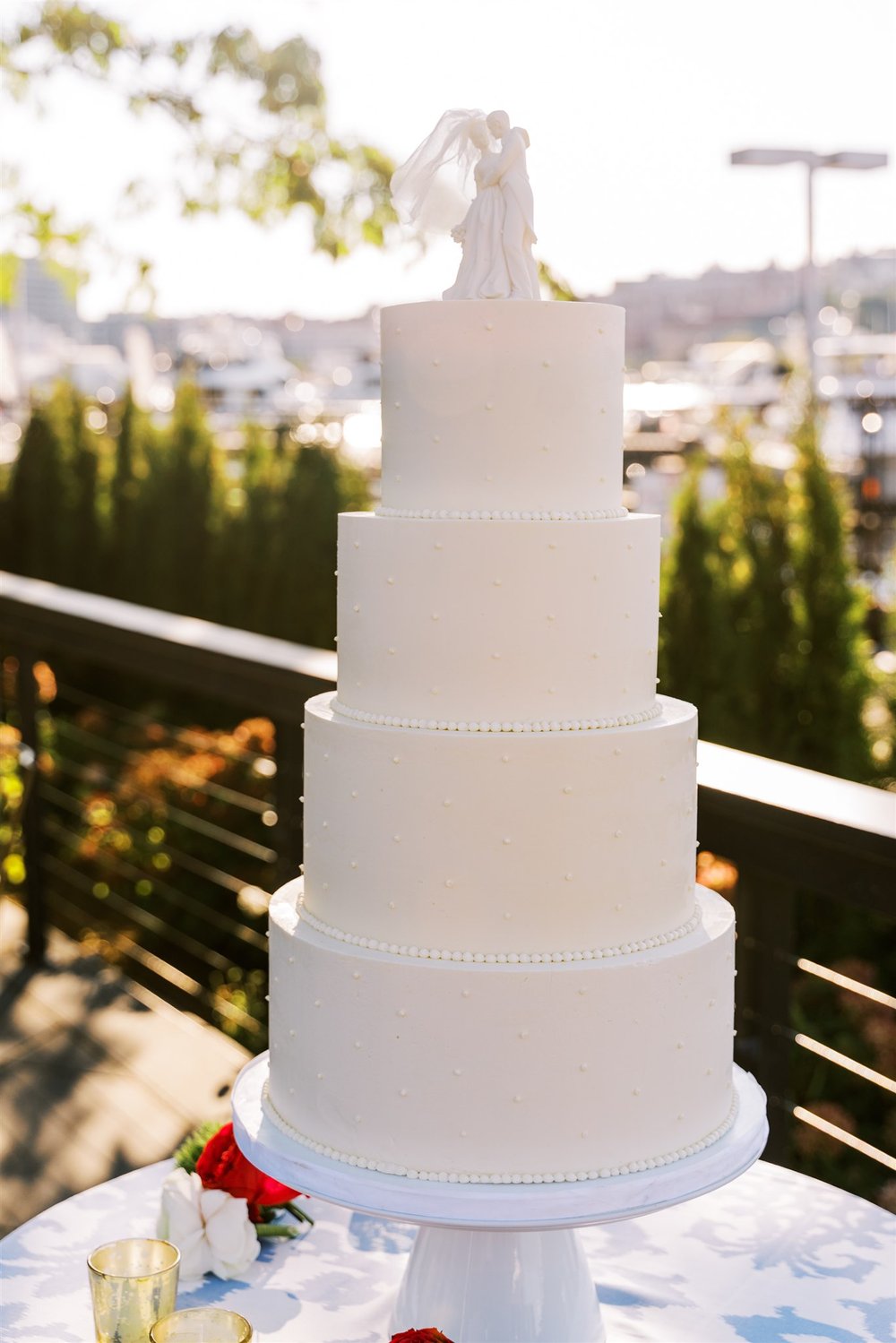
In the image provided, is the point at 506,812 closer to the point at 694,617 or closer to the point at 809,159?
the point at 694,617

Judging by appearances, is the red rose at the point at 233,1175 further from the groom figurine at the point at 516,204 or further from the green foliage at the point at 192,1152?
the groom figurine at the point at 516,204

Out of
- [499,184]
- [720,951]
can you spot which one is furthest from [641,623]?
[499,184]

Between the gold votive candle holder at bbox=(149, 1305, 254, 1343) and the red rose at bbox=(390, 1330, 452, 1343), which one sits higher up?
the red rose at bbox=(390, 1330, 452, 1343)

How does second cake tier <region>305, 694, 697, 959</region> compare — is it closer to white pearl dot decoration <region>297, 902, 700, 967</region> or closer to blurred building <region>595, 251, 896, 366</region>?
white pearl dot decoration <region>297, 902, 700, 967</region>

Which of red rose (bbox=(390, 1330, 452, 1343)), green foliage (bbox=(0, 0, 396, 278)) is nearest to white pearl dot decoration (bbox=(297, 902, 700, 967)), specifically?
red rose (bbox=(390, 1330, 452, 1343))

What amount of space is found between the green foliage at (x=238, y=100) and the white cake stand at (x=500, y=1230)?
4297mm

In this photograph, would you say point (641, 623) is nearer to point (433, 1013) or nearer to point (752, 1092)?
point (433, 1013)

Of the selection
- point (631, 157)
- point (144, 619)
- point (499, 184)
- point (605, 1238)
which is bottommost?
point (605, 1238)

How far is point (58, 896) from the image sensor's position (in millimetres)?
6133

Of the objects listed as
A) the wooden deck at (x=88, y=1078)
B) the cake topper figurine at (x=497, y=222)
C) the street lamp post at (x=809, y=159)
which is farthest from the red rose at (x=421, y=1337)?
the street lamp post at (x=809, y=159)

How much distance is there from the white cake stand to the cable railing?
1.34ft

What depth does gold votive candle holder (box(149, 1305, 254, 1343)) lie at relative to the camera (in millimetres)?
1557

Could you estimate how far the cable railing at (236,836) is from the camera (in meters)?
2.13

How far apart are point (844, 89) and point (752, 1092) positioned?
8.01 metres
